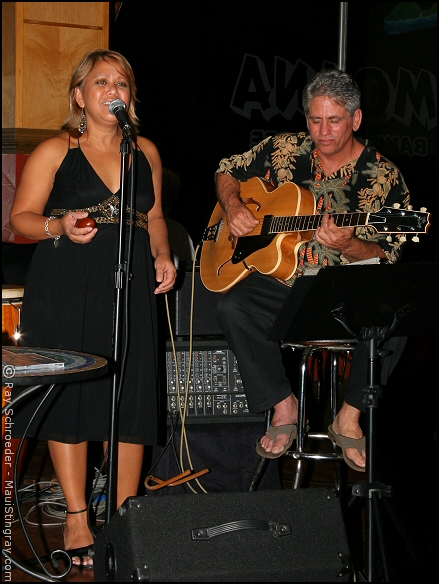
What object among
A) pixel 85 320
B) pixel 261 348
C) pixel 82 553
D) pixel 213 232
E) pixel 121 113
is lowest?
pixel 82 553

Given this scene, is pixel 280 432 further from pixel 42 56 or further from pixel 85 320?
pixel 42 56

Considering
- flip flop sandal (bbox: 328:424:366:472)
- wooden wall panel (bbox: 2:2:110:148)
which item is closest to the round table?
flip flop sandal (bbox: 328:424:366:472)

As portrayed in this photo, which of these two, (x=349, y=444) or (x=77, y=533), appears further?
(x=349, y=444)

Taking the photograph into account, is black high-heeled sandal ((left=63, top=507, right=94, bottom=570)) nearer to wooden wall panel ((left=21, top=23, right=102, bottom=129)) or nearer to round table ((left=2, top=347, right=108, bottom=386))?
round table ((left=2, top=347, right=108, bottom=386))

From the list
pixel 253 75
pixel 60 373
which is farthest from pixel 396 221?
pixel 253 75

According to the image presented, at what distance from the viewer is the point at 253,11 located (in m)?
5.32

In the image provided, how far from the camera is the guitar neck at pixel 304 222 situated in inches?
92.6

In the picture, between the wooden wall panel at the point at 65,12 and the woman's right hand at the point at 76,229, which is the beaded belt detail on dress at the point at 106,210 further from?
the wooden wall panel at the point at 65,12

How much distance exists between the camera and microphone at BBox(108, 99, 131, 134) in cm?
199

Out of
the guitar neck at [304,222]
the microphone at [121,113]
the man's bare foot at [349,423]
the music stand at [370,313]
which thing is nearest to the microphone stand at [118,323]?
the microphone at [121,113]

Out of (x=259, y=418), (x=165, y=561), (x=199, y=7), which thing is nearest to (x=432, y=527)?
(x=259, y=418)

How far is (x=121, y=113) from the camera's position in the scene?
2.03 m

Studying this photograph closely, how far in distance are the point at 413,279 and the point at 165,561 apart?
977mm

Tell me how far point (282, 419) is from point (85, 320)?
81 cm
